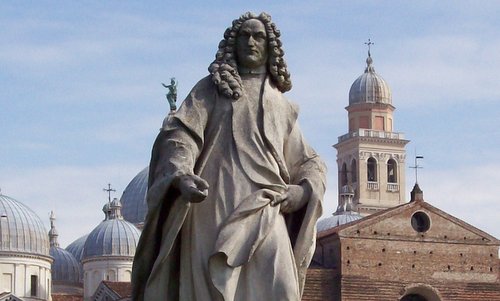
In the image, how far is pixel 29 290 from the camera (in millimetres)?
91500

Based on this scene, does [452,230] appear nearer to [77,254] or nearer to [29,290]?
[29,290]

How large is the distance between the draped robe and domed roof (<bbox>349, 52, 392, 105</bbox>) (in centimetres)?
11228

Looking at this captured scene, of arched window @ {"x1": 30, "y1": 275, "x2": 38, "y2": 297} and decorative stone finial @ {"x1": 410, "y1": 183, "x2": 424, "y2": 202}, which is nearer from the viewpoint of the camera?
decorative stone finial @ {"x1": 410, "y1": 183, "x2": 424, "y2": 202}

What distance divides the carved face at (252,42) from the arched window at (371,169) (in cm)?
11523

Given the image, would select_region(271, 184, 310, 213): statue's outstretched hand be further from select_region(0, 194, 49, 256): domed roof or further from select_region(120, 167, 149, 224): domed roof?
select_region(120, 167, 149, 224): domed roof

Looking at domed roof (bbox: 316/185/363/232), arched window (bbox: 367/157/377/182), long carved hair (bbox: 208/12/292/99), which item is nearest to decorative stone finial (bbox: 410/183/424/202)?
domed roof (bbox: 316/185/363/232)

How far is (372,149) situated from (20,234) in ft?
124

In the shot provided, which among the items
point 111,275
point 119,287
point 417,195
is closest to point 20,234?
point 119,287

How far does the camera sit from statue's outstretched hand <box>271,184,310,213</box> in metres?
8.41

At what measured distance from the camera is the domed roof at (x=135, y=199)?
4152 inches

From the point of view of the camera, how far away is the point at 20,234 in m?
91.5

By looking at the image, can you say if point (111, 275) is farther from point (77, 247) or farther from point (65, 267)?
point (77, 247)

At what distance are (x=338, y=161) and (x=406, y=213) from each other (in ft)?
166

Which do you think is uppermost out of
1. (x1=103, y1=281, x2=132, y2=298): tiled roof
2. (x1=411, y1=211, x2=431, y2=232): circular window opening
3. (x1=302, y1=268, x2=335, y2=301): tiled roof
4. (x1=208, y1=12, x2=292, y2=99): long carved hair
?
(x1=411, y1=211, x2=431, y2=232): circular window opening
